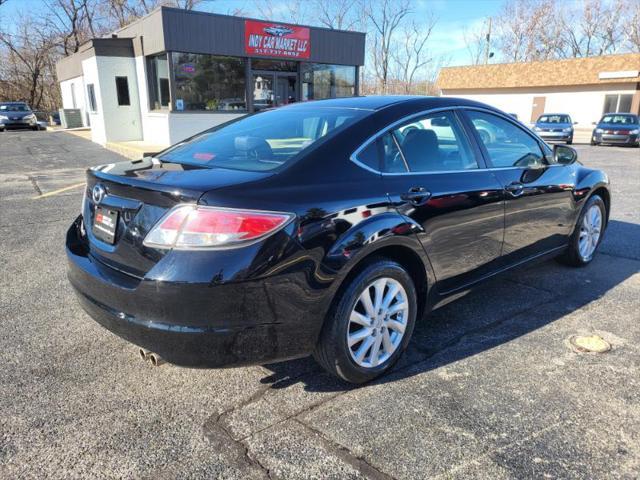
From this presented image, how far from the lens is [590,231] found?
4.84 meters

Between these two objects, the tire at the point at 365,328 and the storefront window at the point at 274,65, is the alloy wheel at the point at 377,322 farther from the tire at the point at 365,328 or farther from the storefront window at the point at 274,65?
the storefront window at the point at 274,65

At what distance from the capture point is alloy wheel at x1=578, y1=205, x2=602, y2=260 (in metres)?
4.71

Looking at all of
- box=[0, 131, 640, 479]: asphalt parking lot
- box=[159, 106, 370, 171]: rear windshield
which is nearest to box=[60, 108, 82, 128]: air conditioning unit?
box=[0, 131, 640, 479]: asphalt parking lot

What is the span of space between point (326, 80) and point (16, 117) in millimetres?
19679

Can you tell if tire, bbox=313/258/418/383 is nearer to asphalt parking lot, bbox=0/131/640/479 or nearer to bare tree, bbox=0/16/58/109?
asphalt parking lot, bbox=0/131/640/479

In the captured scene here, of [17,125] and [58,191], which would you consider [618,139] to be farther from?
[17,125]

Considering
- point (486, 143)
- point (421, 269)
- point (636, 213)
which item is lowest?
point (636, 213)

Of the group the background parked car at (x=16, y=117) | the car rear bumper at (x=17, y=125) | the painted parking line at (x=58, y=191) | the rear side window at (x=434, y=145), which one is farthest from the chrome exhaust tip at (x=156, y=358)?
the car rear bumper at (x=17, y=125)

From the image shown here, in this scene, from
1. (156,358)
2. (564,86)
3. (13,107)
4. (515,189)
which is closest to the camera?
(156,358)

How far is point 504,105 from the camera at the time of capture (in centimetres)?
3872

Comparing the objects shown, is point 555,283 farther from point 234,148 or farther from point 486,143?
point 234,148

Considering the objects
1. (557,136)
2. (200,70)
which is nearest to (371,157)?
(200,70)

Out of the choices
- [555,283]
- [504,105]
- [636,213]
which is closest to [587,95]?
[504,105]

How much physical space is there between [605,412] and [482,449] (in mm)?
786
